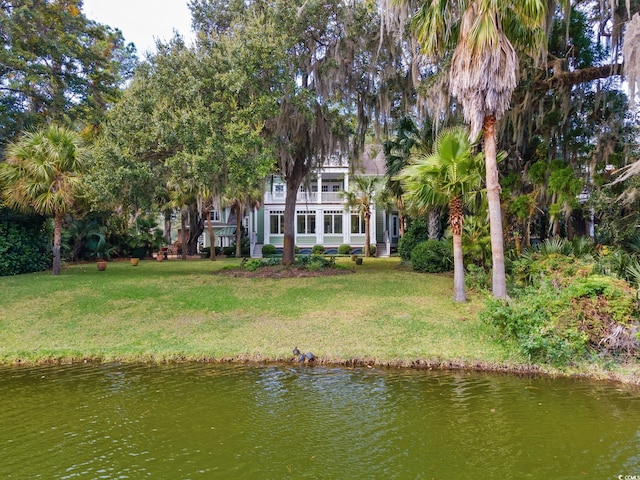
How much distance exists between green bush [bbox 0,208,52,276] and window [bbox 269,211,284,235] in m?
16.0

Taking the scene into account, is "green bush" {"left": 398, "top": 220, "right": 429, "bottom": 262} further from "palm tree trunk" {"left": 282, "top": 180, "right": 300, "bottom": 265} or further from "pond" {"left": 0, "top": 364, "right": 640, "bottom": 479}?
"pond" {"left": 0, "top": 364, "right": 640, "bottom": 479}

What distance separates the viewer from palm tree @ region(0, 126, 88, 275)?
15.0m

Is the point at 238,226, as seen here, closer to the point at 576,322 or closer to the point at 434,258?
the point at 434,258

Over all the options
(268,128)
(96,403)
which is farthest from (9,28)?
(96,403)

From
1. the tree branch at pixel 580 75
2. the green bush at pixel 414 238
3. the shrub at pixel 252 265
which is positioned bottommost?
the shrub at pixel 252 265

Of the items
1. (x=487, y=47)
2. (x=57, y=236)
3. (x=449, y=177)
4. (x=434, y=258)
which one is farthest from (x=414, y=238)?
(x=57, y=236)

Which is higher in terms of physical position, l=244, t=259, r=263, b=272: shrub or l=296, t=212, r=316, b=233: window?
l=296, t=212, r=316, b=233: window

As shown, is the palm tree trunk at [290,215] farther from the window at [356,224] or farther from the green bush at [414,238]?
the window at [356,224]

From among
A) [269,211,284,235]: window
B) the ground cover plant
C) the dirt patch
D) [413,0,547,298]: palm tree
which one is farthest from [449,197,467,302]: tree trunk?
[269,211,284,235]: window

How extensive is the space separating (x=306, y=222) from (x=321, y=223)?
1.19 metres

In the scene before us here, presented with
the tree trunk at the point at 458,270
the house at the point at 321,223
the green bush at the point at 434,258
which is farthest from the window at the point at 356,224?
the tree trunk at the point at 458,270

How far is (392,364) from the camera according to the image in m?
7.78

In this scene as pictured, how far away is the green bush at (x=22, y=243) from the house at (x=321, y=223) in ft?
48.3

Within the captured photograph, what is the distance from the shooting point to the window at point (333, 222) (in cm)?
3256
